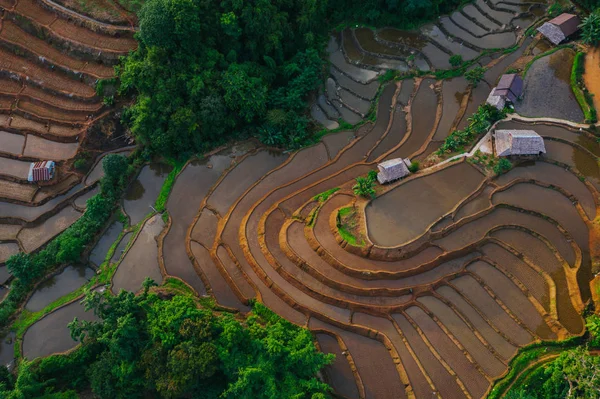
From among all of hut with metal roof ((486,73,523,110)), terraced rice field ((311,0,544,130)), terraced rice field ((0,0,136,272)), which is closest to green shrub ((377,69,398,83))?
terraced rice field ((311,0,544,130))

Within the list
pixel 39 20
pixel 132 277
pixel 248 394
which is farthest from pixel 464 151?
pixel 39 20

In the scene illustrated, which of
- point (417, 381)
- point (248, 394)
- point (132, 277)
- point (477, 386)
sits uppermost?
point (132, 277)

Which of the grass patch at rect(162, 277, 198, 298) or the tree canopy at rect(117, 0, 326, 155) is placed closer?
the grass patch at rect(162, 277, 198, 298)

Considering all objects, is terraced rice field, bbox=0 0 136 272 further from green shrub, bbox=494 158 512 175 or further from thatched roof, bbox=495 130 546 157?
thatched roof, bbox=495 130 546 157

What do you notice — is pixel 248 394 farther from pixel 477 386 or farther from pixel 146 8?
pixel 146 8

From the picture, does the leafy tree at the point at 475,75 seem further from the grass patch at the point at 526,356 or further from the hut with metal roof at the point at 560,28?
the grass patch at the point at 526,356

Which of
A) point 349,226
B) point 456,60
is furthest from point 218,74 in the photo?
point 456,60

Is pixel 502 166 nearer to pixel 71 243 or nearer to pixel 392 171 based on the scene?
pixel 392 171

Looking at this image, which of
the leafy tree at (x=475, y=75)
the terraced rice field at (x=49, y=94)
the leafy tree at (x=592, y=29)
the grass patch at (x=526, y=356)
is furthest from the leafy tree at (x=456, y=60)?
the terraced rice field at (x=49, y=94)
